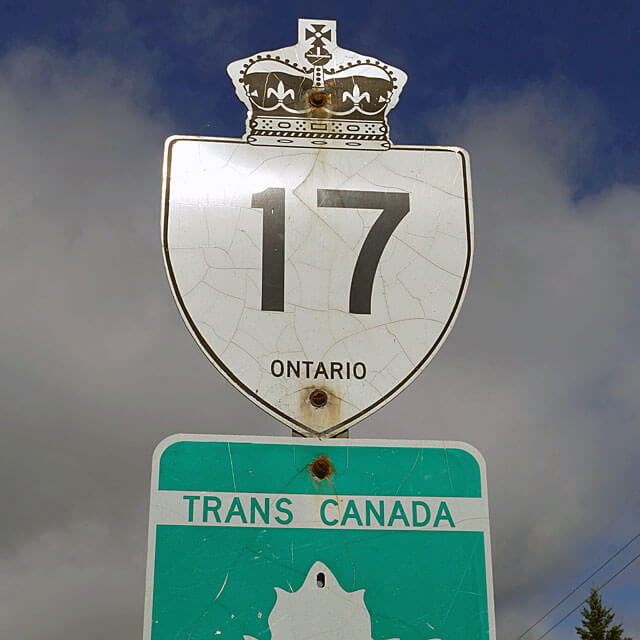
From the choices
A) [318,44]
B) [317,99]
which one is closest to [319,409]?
[317,99]

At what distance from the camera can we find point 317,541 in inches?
89.8

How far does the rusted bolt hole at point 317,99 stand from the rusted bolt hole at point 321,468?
111 cm

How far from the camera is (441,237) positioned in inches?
106

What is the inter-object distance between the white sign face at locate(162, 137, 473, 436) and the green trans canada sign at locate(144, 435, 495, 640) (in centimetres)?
18

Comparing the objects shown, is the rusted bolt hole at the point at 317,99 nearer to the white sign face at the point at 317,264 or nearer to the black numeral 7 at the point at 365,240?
the white sign face at the point at 317,264

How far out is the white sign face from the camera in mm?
2504

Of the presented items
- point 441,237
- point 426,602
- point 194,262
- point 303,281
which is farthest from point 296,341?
point 426,602

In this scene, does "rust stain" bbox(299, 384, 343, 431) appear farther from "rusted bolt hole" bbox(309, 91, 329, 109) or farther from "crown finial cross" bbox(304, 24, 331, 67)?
"crown finial cross" bbox(304, 24, 331, 67)

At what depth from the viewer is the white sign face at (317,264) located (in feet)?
8.21

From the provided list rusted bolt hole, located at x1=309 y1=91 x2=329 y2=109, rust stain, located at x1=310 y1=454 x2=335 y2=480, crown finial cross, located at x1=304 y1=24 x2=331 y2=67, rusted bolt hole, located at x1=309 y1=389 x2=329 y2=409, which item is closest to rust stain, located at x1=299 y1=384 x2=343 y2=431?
rusted bolt hole, located at x1=309 y1=389 x2=329 y2=409

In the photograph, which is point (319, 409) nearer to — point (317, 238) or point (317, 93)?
point (317, 238)

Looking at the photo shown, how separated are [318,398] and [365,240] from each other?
0.49m

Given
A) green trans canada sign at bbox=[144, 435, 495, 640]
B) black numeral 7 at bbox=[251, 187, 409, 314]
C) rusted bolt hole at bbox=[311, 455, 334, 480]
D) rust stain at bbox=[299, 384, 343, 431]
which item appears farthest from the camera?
black numeral 7 at bbox=[251, 187, 409, 314]

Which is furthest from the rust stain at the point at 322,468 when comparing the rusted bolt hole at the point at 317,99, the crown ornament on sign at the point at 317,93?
the rusted bolt hole at the point at 317,99
